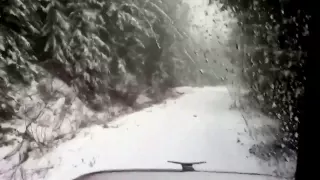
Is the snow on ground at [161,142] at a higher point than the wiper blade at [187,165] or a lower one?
higher

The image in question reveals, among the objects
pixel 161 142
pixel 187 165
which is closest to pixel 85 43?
pixel 161 142

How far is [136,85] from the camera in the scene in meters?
1.26

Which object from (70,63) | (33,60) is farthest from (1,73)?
(70,63)

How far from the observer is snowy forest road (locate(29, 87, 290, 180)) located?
1.25m

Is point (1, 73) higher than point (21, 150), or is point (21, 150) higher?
point (1, 73)

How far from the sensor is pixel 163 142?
1254 mm

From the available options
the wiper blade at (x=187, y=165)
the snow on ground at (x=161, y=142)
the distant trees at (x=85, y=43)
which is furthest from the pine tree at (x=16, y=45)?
the wiper blade at (x=187, y=165)

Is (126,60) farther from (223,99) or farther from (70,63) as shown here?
(223,99)

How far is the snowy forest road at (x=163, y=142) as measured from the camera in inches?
49.3

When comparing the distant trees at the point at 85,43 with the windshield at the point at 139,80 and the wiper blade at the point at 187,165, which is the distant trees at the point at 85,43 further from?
the wiper blade at the point at 187,165

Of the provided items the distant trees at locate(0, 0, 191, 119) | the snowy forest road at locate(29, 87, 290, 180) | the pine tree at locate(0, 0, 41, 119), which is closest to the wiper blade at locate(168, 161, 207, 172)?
the snowy forest road at locate(29, 87, 290, 180)

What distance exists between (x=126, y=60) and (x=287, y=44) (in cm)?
54

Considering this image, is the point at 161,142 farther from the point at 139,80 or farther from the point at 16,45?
the point at 16,45

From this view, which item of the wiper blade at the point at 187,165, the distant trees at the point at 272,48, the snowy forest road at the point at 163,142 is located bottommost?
the wiper blade at the point at 187,165
